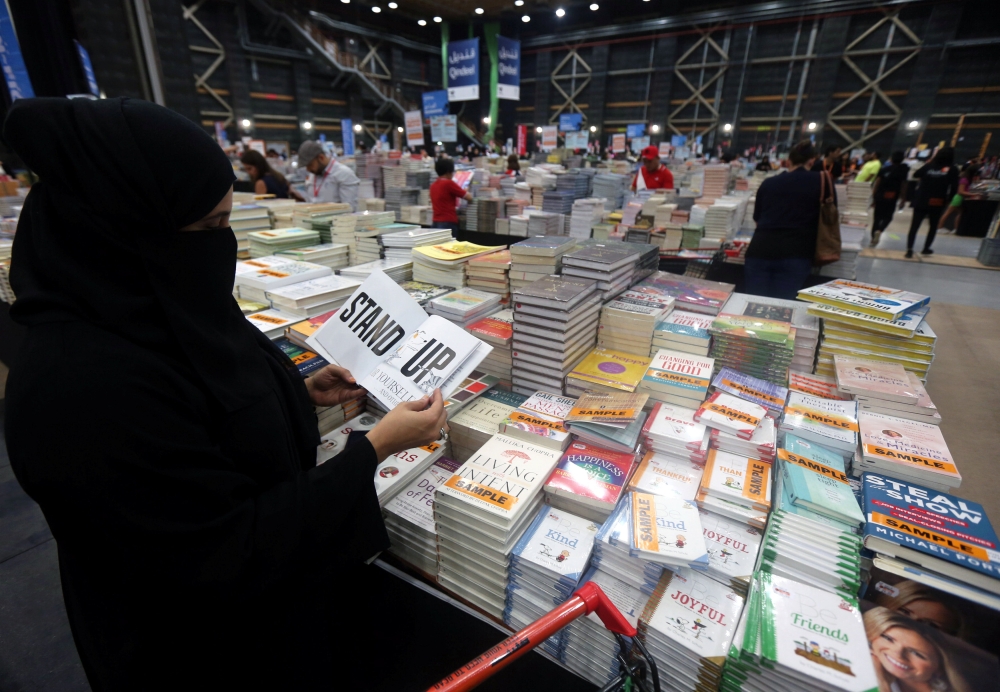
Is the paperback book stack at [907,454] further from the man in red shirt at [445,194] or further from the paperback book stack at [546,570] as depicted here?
the man in red shirt at [445,194]

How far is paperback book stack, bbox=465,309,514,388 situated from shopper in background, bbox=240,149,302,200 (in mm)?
4502

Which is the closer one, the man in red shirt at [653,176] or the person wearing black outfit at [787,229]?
the person wearing black outfit at [787,229]

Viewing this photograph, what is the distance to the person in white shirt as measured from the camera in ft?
17.1

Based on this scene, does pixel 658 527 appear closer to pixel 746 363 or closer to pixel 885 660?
pixel 885 660

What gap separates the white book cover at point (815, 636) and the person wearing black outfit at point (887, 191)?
401 inches

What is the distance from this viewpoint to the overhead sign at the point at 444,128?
10094 mm

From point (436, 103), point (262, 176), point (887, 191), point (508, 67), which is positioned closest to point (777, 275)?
point (262, 176)

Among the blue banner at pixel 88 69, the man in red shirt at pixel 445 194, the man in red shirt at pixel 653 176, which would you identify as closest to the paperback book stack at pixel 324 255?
the man in red shirt at pixel 445 194

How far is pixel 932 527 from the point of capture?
1211 millimetres

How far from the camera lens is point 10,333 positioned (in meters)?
3.75

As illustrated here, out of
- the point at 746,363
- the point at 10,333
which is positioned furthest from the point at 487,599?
the point at 10,333

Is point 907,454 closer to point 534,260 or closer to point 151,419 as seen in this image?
point 534,260

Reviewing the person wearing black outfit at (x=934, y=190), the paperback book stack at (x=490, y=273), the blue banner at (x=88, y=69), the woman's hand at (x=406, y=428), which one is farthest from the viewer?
the person wearing black outfit at (x=934, y=190)

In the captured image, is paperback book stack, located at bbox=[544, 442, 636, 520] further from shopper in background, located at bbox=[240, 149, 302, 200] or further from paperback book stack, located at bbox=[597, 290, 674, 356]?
shopper in background, located at bbox=[240, 149, 302, 200]
